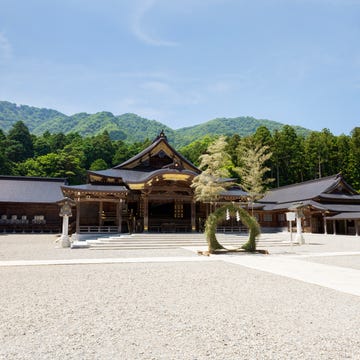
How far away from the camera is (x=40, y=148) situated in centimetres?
5875

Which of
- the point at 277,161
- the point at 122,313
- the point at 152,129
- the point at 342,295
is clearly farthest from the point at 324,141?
the point at 152,129

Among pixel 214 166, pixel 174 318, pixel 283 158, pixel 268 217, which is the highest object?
pixel 283 158

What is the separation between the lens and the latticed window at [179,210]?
25.8 metres

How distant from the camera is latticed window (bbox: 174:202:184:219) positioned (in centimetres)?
2575

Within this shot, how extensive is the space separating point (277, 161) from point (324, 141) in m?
7.61

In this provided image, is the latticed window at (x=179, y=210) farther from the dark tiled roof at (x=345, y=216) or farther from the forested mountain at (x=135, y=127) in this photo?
the forested mountain at (x=135, y=127)

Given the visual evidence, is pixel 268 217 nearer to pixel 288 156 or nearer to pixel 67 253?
pixel 288 156

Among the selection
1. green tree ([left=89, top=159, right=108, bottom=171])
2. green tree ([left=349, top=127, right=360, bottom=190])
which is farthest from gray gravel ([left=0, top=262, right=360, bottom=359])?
green tree ([left=89, top=159, right=108, bottom=171])

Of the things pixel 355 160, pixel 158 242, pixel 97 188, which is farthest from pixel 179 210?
pixel 355 160

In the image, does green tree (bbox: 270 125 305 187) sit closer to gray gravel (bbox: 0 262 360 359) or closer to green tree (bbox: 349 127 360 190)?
green tree (bbox: 349 127 360 190)

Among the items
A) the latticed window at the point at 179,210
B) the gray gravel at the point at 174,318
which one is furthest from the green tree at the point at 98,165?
the gray gravel at the point at 174,318

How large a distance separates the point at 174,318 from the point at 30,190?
98.9 feet

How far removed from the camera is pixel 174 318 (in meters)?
4.75

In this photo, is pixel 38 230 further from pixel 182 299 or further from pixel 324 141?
pixel 324 141
